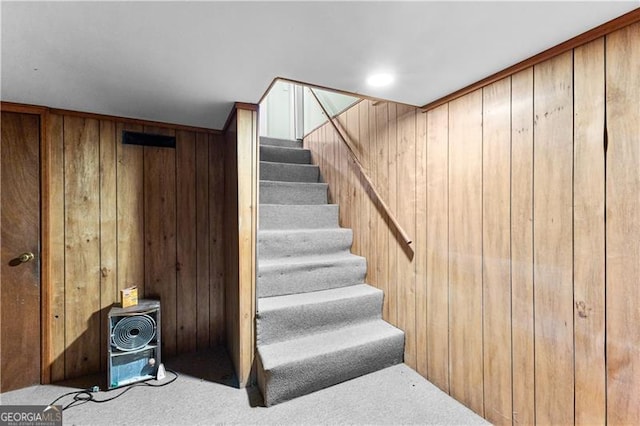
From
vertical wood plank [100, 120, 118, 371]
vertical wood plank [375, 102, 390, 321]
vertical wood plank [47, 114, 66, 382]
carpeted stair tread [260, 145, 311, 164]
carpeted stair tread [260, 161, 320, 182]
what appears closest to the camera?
vertical wood plank [47, 114, 66, 382]

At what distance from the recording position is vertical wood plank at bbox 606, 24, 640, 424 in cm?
109

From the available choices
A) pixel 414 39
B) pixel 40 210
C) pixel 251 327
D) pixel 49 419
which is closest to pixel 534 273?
pixel 414 39

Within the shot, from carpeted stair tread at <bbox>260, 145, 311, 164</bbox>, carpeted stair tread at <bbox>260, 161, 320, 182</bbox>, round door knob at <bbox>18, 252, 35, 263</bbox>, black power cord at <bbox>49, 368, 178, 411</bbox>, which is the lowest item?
black power cord at <bbox>49, 368, 178, 411</bbox>

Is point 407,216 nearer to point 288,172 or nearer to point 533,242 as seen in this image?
point 533,242

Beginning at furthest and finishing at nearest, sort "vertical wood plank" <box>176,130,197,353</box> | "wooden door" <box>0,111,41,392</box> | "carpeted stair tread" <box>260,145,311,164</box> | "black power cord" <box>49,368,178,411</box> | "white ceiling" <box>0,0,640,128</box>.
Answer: "carpeted stair tread" <box>260,145,311,164</box> → "vertical wood plank" <box>176,130,197,353</box> → "wooden door" <box>0,111,41,392</box> → "black power cord" <box>49,368,178,411</box> → "white ceiling" <box>0,0,640,128</box>

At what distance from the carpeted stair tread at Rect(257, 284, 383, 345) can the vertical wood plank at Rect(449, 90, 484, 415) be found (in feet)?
2.15

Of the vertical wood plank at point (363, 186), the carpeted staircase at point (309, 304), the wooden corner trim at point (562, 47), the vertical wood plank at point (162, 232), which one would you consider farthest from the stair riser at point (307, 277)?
the wooden corner trim at point (562, 47)

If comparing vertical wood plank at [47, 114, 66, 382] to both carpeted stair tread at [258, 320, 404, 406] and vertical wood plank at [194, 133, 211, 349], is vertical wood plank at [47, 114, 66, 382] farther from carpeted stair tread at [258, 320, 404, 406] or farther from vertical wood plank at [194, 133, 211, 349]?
carpeted stair tread at [258, 320, 404, 406]

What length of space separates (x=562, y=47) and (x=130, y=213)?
2.86 metres

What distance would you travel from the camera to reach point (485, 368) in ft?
5.31

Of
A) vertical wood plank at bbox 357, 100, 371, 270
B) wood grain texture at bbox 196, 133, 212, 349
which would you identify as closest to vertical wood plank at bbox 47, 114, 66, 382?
wood grain texture at bbox 196, 133, 212, 349

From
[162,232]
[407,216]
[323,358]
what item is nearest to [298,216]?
[407,216]

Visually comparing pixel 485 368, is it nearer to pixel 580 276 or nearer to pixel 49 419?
pixel 580 276

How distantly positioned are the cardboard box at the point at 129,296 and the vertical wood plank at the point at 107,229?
202mm
